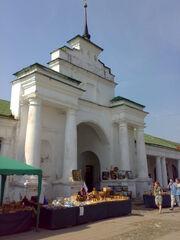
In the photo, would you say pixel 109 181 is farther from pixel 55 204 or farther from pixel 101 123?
pixel 55 204

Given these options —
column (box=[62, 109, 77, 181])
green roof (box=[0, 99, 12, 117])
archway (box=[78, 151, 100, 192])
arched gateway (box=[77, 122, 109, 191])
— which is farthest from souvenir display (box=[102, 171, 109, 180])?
green roof (box=[0, 99, 12, 117])

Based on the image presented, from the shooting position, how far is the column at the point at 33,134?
12.5m

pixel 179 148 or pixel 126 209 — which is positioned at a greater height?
pixel 179 148

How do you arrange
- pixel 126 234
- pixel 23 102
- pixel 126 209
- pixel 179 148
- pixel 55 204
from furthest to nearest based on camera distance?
pixel 179 148
pixel 23 102
pixel 126 209
pixel 55 204
pixel 126 234

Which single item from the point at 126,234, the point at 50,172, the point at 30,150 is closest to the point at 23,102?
the point at 30,150

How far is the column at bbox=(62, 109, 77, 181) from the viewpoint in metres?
14.1

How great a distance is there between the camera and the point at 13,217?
7.50 metres

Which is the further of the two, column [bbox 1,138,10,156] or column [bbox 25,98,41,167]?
column [bbox 1,138,10,156]

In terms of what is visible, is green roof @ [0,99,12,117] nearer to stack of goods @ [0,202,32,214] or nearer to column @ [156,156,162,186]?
stack of goods @ [0,202,32,214]

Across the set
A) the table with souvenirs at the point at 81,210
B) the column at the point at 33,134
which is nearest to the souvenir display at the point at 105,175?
the table with souvenirs at the point at 81,210

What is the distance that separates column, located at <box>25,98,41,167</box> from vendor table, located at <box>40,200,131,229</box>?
436 cm

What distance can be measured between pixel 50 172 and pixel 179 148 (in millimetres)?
23342

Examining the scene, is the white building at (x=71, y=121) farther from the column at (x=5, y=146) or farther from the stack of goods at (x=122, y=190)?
the stack of goods at (x=122, y=190)

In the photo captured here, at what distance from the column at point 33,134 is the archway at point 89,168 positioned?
9825mm
